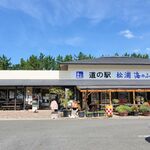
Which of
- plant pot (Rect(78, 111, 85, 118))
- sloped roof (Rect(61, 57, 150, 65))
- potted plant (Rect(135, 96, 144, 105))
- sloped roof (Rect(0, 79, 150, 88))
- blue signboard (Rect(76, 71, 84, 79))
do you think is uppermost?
sloped roof (Rect(61, 57, 150, 65))

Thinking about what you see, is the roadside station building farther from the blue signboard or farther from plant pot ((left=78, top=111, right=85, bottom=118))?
plant pot ((left=78, top=111, right=85, bottom=118))

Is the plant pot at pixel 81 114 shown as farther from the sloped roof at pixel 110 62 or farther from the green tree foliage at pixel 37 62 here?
the green tree foliage at pixel 37 62

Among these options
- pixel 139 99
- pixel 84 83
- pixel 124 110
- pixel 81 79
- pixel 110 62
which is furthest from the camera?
pixel 110 62

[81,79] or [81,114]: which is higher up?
[81,79]

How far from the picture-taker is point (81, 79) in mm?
32469

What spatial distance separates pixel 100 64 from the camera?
1282 inches

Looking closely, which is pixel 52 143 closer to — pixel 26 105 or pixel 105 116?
pixel 105 116

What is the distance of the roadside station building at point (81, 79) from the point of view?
31672mm

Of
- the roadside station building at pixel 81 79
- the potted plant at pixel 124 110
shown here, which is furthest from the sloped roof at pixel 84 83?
the potted plant at pixel 124 110

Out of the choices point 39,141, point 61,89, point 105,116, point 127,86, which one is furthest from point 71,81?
point 39,141

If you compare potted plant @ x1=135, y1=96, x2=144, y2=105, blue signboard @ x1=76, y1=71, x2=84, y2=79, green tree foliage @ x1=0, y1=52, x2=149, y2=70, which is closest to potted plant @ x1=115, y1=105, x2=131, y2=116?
potted plant @ x1=135, y1=96, x2=144, y2=105

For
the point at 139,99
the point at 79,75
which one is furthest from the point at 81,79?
the point at 139,99

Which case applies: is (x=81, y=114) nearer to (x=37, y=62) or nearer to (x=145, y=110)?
(x=145, y=110)

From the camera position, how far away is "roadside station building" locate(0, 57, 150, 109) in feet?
104
